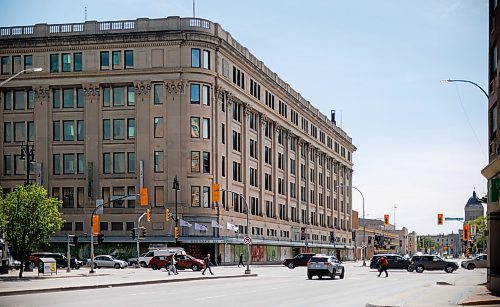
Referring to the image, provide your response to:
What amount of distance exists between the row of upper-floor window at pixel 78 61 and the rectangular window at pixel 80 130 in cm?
590

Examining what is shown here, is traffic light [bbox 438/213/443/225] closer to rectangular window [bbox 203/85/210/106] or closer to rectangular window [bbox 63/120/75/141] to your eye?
rectangular window [bbox 203/85/210/106]

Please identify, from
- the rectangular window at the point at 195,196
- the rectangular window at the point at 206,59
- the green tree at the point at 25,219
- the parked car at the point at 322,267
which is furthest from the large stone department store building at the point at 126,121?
the green tree at the point at 25,219

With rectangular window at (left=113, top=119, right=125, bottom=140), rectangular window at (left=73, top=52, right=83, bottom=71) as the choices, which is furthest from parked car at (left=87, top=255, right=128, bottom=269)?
rectangular window at (left=73, top=52, right=83, bottom=71)

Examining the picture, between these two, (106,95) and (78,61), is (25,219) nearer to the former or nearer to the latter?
(106,95)

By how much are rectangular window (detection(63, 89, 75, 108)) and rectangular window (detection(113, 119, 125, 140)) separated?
217 inches

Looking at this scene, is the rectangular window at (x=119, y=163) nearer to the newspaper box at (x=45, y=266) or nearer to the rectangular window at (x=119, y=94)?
the rectangular window at (x=119, y=94)

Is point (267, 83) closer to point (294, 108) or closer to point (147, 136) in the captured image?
point (294, 108)

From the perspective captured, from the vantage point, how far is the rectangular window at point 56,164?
8900cm

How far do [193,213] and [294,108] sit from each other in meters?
41.3

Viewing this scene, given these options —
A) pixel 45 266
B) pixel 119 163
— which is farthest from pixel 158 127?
pixel 45 266

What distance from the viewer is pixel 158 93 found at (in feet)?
287

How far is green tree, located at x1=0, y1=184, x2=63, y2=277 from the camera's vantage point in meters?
51.5

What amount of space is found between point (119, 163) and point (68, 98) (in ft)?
31.6

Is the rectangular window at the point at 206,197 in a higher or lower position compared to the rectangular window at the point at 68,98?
lower
